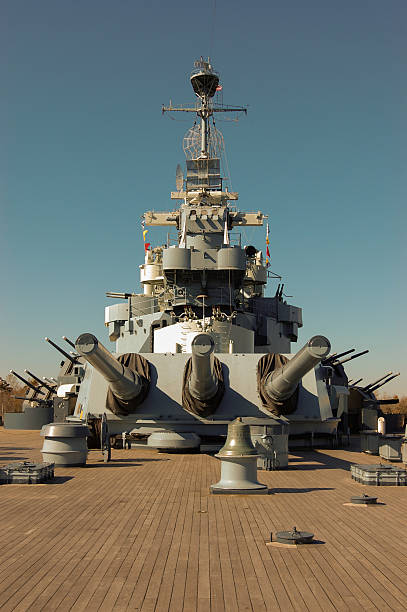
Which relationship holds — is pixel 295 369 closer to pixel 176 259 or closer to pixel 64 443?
pixel 64 443

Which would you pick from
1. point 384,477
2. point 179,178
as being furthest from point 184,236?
point 384,477

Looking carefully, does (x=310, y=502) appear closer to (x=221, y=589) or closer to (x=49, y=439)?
(x=221, y=589)

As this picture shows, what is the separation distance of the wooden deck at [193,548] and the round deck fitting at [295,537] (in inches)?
4.7

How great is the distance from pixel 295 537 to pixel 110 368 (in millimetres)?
5767

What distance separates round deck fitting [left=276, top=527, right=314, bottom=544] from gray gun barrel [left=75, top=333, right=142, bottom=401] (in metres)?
Result: 4.49

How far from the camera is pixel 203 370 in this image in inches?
431

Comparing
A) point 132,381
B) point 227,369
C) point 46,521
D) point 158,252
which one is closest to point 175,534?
point 46,521

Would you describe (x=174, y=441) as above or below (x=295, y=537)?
above

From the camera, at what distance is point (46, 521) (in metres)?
6.08

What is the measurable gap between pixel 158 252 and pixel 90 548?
19.1m

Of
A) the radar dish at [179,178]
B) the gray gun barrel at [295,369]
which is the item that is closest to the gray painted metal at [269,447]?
the gray gun barrel at [295,369]

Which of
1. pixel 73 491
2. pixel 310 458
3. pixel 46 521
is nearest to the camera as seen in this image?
pixel 46 521

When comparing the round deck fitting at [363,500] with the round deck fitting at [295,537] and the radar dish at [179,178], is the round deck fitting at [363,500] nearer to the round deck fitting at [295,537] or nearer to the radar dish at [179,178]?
the round deck fitting at [295,537]

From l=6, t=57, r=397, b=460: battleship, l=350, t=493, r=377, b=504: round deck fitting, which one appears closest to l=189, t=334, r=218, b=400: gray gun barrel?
l=6, t=57, r=397, b=460: battleship
